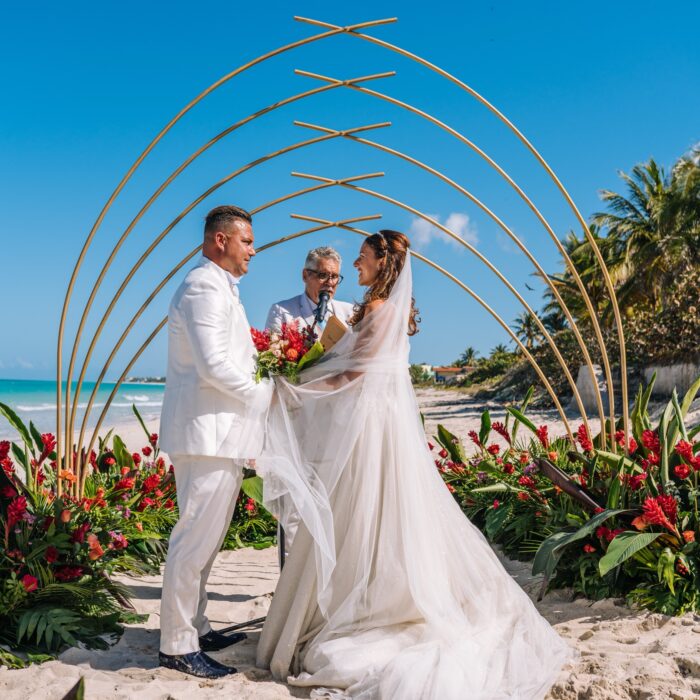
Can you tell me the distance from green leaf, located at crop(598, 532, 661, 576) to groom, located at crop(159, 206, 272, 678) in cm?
187

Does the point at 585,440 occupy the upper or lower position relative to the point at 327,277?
lower

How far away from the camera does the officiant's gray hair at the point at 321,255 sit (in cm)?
473

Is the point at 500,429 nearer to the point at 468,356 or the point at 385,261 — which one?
the point at 385,261

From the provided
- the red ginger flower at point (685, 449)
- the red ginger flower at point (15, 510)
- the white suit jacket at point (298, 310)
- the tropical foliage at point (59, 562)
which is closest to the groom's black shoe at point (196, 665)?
the tropical foliage at point (59, 562)

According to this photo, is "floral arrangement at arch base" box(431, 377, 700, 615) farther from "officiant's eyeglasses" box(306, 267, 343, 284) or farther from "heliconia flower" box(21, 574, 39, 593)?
"heliconia flower" box(21, 574, 39, 593)

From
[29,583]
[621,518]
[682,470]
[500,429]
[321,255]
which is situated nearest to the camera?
[29,583]

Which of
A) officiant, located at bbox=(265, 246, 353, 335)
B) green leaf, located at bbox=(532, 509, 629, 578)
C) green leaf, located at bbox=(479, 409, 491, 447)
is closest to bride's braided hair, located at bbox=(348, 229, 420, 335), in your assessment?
officiant, located at bbox=(265, 246, 353, 335)

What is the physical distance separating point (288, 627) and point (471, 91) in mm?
3620

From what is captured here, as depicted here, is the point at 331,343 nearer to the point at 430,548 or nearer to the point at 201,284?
the point at 201,284

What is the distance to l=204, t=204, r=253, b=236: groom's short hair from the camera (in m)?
3.31

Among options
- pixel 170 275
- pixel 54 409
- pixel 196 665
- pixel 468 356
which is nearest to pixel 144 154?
pixel 170 275

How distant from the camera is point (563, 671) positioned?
3049 mm

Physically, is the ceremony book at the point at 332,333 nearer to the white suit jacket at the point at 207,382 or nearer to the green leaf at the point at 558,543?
the white suit jacket at the point at 207,382

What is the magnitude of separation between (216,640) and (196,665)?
1.46 ft
